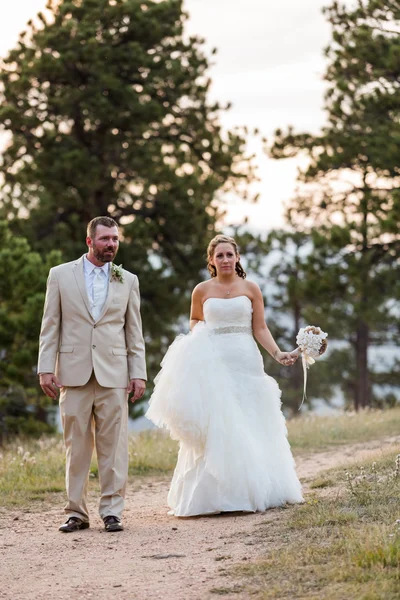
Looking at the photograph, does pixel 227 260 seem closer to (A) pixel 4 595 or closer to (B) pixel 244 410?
(B) pixel 244 410

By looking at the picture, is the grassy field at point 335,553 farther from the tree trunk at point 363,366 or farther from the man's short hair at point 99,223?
the tree trunk at point 363,366

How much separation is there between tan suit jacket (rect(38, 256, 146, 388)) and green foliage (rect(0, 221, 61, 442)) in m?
10.8

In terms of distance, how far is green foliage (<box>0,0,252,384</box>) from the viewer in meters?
25.8

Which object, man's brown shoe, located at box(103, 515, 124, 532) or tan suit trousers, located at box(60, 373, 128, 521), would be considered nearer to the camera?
man's brown shoe, located at box(103, 515, 124, 532)

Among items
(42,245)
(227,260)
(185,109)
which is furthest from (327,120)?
(227,260)

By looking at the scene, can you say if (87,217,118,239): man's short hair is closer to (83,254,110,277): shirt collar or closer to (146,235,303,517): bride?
(83,254,110,277): shirt collar

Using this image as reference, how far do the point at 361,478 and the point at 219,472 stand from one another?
4.46 feet

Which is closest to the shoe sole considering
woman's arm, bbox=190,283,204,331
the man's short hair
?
woman's arm, bbox=190,283,204,331

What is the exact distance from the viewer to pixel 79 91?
1011 inches

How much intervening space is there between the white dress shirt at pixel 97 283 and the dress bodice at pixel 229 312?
4.14 feet

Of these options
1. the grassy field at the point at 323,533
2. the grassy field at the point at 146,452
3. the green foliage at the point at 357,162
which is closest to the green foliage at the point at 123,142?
the green foliage at the point at 357,162

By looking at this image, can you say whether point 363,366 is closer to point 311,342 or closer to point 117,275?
point 311,342

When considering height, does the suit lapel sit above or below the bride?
above

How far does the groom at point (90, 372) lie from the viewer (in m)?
7.79
